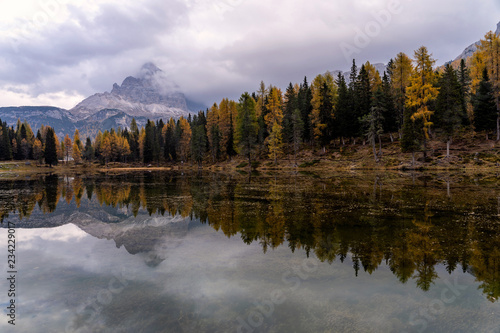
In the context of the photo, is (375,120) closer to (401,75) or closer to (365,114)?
(365,114)

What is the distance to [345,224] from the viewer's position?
15344 millimetres

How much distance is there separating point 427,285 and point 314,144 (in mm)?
72827

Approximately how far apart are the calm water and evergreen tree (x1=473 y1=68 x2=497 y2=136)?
47.5 meters

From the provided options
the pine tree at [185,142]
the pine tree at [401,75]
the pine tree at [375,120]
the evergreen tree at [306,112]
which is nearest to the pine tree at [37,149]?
the pine tree at [185,142]

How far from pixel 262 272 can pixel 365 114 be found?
64868 millimetres

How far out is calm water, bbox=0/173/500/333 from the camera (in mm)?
6762

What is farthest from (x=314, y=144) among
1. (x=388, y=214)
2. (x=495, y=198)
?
(x=388, y=214)

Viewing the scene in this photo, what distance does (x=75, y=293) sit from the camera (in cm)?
827

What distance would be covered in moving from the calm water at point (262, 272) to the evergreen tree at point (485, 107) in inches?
1869

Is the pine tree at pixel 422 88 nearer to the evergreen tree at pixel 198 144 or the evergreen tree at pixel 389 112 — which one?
the evergreen tree at pixel 389 112

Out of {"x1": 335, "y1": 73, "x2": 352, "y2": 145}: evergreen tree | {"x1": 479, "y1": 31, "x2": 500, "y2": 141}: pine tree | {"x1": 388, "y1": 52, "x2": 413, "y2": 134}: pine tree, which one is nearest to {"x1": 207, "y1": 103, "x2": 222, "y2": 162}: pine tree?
{"x1": 335, "y1": 73, "x2": 352, "y2": 145}: evergreen tree

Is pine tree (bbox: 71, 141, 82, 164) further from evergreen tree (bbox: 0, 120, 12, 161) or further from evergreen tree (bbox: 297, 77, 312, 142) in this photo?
evergreen tree (bbox: 297, 77, 312, 142)

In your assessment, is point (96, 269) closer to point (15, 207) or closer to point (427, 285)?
point (427, 285)

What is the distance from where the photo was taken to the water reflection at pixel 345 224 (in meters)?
10.2
